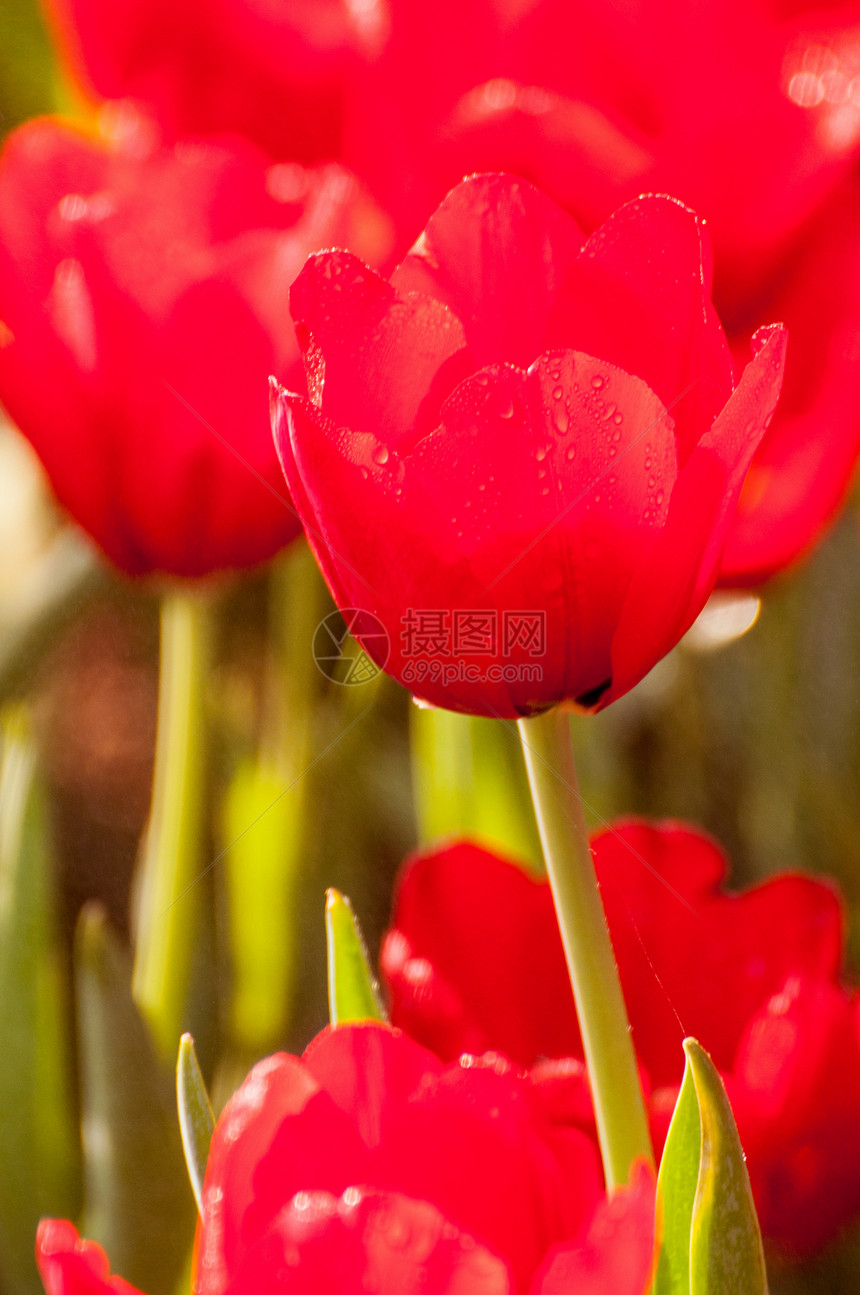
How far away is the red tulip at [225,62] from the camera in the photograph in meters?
0.27

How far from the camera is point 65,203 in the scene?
0.74 feet

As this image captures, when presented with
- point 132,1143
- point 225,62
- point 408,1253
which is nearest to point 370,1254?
point 408,1253

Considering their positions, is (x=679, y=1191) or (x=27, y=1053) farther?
(x=27, y=1053)

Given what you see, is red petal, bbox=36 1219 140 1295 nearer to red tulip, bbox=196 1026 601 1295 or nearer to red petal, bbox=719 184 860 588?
red tulip, bbox=196 1026 601 1295

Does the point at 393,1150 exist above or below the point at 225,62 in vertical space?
below

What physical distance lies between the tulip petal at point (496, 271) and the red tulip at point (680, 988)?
2.9 inches

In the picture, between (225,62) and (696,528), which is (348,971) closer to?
(696,528)

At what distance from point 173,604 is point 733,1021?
6.0 inches

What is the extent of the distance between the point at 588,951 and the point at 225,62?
21 centimetres

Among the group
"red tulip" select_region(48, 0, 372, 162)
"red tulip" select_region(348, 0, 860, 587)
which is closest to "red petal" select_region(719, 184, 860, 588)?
"red tulip" select_region(348, 0, 860, 587)

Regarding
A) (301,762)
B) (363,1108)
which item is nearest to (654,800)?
(301,762)

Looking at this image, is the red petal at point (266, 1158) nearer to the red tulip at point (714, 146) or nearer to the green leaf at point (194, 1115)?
the green leaf at point (194, 1115)

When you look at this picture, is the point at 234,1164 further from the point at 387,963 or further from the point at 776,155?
the point at 776,155

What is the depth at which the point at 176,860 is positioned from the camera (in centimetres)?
25
